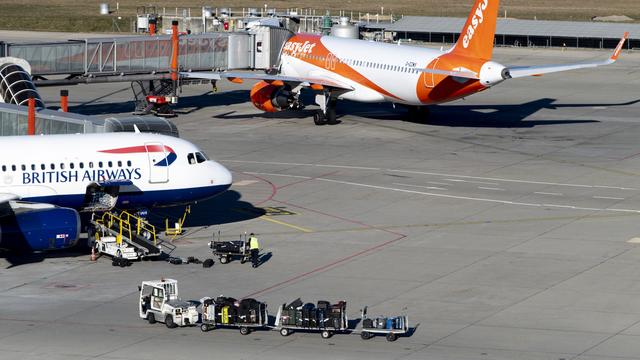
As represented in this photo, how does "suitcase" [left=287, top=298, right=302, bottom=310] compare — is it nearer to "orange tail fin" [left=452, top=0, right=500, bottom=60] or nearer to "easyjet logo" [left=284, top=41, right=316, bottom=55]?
"orange tail fin" [left=452, top=0, right=500, bottom=60]

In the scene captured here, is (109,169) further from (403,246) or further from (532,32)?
(532,32)

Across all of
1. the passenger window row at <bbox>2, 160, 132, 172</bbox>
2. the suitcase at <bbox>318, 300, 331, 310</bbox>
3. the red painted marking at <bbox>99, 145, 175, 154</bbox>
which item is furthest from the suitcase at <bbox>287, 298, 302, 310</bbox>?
the red painted marking at <bbox>99, 145, 175, 154</bbox>

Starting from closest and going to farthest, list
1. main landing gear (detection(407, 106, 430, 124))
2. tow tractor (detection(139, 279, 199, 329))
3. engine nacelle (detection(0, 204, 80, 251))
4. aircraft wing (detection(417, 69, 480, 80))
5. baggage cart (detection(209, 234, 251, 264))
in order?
1. tow tractor (detection(139, 279, 199, 329))
2. engine nacelle (detection(0, 204, 80, 251))
3. baggage cart (detection(209, 234, 251, 264))
4. aircraft wing (detection(417, 69, 480, 80))
5. main landing gear (detection(407, 106, 430, 124))

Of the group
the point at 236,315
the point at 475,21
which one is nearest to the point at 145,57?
the point at 475,21

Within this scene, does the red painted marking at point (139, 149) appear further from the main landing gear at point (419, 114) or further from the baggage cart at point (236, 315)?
the main landing gear at point (419, 114)

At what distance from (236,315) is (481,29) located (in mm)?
47411

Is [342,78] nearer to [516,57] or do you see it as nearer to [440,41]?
[516,57]

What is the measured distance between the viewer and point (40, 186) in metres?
Answer: 57.5

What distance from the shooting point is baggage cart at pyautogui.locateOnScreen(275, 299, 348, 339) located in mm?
44938

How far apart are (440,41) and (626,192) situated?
79.3m

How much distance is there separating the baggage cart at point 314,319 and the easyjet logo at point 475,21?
46498 millimetres

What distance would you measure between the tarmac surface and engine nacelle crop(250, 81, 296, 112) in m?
1.23

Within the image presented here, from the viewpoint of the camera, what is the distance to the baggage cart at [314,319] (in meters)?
44.9

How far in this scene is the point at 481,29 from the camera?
88.1m
